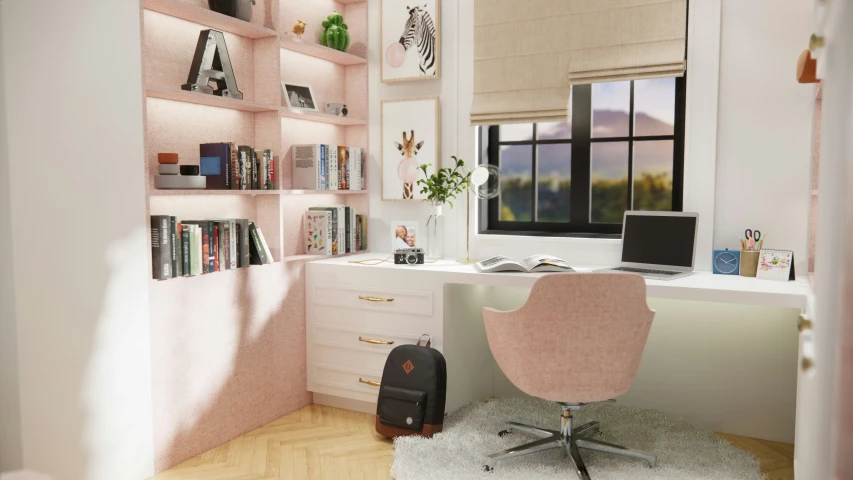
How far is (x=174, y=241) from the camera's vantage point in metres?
2.59

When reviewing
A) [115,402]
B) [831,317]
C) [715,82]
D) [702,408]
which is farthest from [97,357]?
[715,82]

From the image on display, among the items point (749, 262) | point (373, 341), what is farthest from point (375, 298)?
point (749, 262)

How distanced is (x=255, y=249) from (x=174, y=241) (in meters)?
0.49

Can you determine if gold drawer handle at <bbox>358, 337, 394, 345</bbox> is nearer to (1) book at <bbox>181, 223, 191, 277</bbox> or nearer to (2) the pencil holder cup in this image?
(1) book at <bbox>181, 223, 191, 277</bbox>

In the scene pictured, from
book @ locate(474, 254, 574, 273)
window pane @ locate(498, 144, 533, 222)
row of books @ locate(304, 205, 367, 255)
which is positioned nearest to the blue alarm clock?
book @ locate(474, 254, 574, 273)

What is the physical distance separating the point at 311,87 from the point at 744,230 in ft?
7.42

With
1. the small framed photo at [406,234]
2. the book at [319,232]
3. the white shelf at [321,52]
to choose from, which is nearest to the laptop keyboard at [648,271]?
the small framed photo at [406,234]

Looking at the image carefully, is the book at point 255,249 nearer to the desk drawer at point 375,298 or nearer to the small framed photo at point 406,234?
the desk drawer at point 375,298

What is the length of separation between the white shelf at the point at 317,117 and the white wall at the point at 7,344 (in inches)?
51.7

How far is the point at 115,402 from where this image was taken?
238 cm

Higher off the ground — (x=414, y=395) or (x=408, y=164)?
(x=408, y=164)

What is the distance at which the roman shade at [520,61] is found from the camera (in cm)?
318

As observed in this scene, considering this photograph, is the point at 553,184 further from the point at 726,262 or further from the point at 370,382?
the point at 370,382

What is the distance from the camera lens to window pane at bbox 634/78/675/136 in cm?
634
